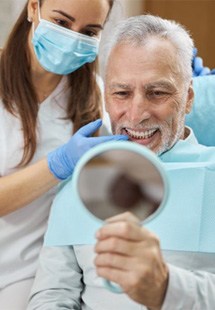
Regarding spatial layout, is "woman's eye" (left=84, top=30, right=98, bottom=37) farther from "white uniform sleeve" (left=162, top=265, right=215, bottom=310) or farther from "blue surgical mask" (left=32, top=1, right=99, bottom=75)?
"white uniform sleeve" (left=162, top=265, right=215, bottom=310)

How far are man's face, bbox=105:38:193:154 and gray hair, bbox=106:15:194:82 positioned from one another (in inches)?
0.6

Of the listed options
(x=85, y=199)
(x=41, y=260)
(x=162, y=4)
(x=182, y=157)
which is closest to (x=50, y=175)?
(x=41, y=260)

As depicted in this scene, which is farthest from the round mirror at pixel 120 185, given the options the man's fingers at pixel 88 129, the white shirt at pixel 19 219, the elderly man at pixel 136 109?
the white shirt at pixel 19 219

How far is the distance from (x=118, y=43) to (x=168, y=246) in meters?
0.54

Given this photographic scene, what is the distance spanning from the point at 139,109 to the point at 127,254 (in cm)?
58

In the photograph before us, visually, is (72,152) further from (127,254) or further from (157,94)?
(127,254)

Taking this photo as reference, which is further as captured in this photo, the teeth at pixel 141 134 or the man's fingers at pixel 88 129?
the man's fingers at pixel 88 129

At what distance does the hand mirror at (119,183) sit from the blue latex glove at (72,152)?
0.57m

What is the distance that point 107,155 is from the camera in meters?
0.83

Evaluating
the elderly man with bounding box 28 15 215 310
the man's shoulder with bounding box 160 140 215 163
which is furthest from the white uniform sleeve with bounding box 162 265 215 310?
the man's shoulder with bounding box 160 140 215 163

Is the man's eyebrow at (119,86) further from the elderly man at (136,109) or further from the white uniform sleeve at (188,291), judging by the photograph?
the white uniform sleeve at (188,291)

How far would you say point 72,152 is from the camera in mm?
1491

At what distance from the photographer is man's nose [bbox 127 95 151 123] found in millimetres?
1336

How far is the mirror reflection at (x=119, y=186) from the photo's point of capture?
0.83m
